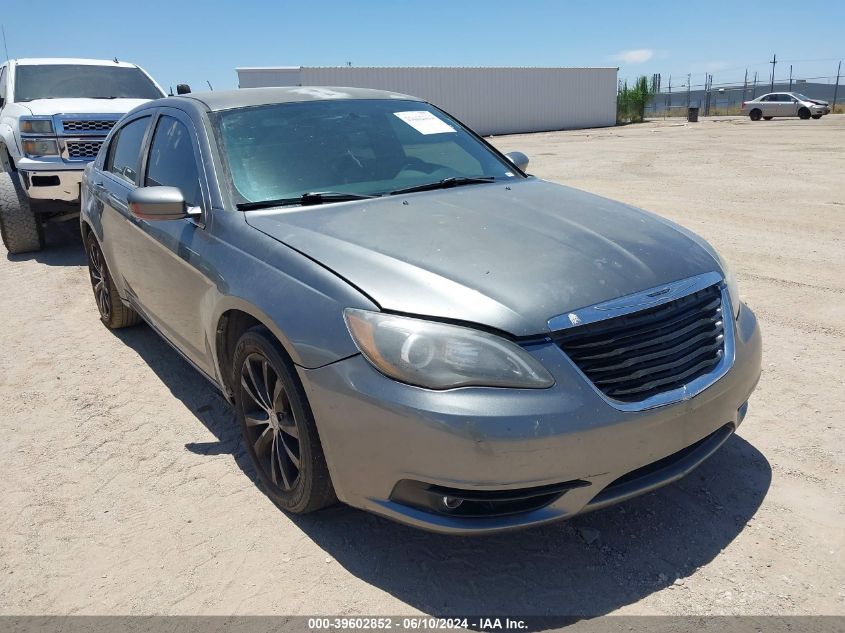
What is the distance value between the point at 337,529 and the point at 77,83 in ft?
26.7

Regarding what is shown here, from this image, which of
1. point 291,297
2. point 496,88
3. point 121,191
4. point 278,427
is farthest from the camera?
point 496,88

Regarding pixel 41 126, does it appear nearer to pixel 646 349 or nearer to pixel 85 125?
pixel 85 125

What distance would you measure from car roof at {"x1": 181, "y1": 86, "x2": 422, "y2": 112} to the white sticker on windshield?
219 mm

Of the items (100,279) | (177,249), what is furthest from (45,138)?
(177,249)

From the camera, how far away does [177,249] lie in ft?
11.0

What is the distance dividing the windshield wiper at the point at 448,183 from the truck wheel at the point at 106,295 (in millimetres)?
2617

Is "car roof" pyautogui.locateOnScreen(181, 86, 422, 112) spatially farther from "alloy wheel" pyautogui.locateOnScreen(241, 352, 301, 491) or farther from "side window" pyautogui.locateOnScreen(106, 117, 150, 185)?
"alloy wheel" pyautogui.locateOnScreen(241, 352, 301, 491)

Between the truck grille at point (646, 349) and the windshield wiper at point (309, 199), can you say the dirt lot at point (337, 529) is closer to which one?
the truck grille at point (646, 349)

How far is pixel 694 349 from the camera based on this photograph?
8.00 ft

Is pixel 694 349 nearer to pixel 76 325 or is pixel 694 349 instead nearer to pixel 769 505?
pixel 769 505

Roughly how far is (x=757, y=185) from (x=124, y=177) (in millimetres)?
9685

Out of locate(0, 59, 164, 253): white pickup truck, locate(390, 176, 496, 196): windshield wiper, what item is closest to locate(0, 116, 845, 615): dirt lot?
locate(390, 176, 496, 196): windshield wiper

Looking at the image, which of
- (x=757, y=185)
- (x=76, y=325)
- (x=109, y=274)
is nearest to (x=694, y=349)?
(x=109, y=274)

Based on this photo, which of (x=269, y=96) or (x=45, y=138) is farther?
(x=45, y=138)
